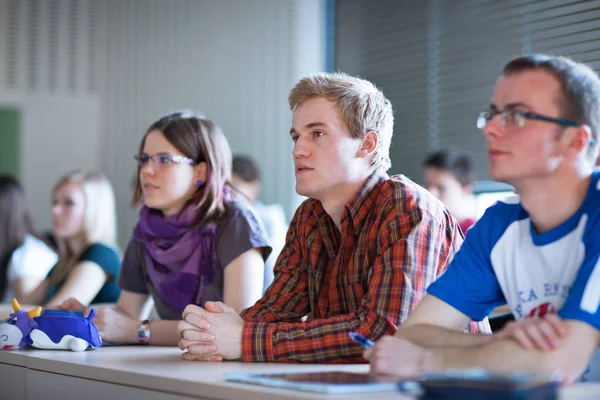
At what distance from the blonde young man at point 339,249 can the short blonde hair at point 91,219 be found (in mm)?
1885

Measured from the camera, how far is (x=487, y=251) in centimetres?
166

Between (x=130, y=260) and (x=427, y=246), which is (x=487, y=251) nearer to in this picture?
(x=427, y=246)

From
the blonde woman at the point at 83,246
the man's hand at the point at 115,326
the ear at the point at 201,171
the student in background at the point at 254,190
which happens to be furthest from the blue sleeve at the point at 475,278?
the student in background at the point at 254,190

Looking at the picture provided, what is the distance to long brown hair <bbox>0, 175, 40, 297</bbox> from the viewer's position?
179 inches

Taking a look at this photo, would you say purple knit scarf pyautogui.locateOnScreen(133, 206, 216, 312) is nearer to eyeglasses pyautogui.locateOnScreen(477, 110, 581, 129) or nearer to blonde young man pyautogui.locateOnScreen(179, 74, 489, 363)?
blonde young man pyautogui.locateOnScreen(179, 74, 489, 363)

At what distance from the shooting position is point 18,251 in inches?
182

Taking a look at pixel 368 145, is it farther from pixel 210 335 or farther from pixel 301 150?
pixel 210 335

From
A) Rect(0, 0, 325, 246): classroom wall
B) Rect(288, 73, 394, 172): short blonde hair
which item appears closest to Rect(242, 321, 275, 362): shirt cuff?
Rect(288, 73, 394, 172): short blonde hair

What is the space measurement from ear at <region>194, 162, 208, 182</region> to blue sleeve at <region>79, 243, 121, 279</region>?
106cm

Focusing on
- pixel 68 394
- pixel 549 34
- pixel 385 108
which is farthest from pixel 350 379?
pixel 549 34

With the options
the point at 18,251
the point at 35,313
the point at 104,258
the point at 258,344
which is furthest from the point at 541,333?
the point at 18,251

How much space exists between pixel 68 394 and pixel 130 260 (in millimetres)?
1156

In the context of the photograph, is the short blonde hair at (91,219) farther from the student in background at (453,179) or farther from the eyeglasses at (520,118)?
the eyeglasses at (520,118)

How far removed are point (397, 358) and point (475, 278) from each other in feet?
→ 1.05
